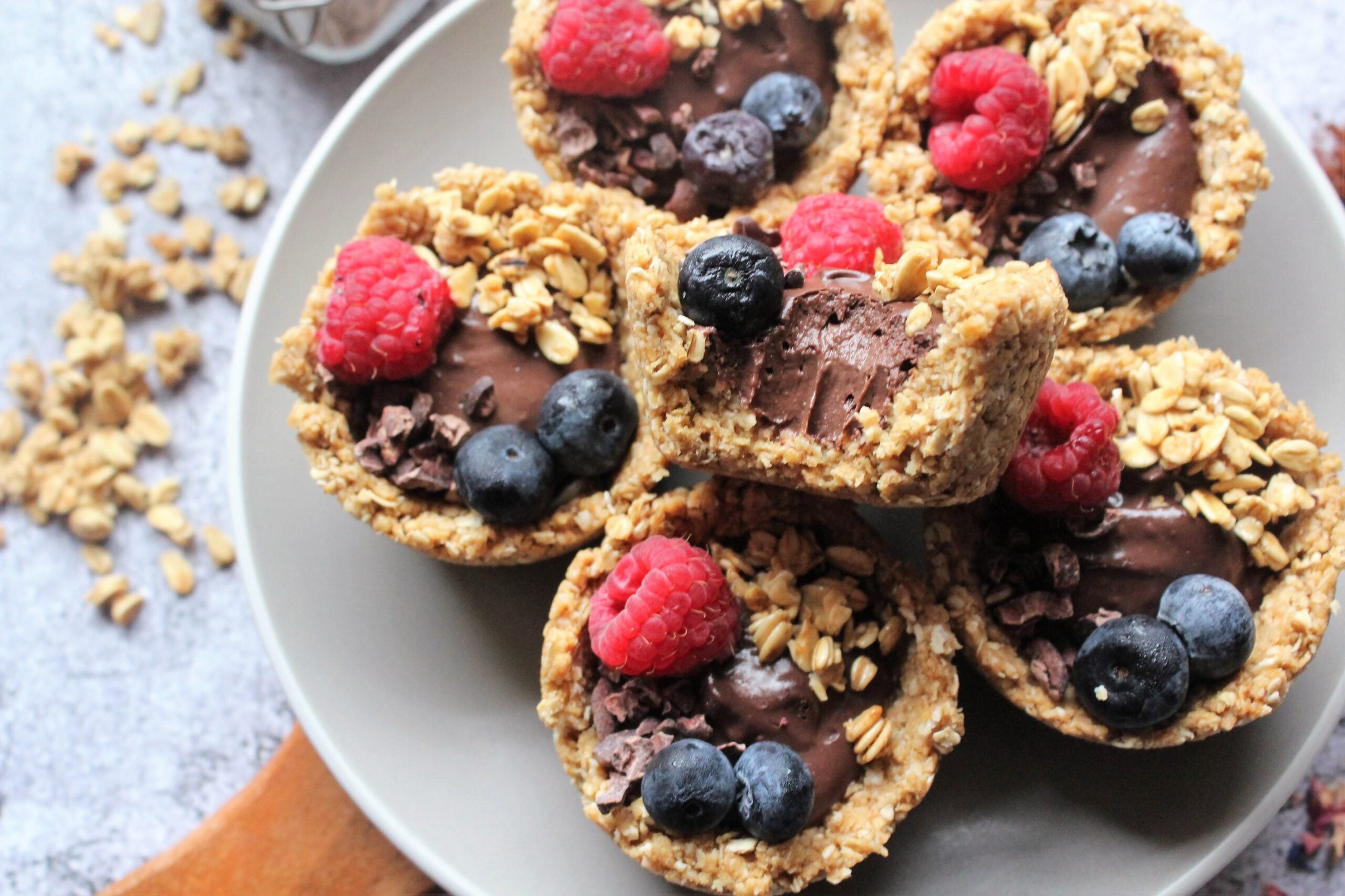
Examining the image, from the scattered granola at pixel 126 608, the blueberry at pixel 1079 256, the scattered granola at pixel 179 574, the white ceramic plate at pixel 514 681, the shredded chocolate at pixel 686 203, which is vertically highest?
the blueberry at pixel 1079 256

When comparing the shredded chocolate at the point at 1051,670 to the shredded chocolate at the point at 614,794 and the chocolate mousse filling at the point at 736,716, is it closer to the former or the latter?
the chocolate mousse filling at the point at 736,716

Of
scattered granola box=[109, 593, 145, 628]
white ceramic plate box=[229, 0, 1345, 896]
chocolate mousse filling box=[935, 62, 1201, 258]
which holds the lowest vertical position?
scattered granola box=[109, 593, 145, 628]

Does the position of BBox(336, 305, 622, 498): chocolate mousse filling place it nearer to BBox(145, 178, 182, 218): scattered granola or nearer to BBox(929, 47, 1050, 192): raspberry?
BBox(929, 47, 1050, 192): raspberry

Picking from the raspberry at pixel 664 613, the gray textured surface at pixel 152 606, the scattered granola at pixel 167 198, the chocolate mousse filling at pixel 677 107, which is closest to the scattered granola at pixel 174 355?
the gray textured surface at pixel 152 606

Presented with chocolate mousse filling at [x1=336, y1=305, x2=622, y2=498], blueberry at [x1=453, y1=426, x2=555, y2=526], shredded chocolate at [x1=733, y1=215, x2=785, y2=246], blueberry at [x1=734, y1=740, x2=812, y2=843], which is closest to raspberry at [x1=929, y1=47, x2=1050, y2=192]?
shredded chocolate at [x1=733, y1=215, x2=785, y2=246]

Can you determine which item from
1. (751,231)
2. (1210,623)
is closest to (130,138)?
(751,231)

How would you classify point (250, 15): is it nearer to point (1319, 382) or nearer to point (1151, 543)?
point (1151, 543)

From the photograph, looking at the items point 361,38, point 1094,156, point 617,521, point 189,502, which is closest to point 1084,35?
point 1094,156
